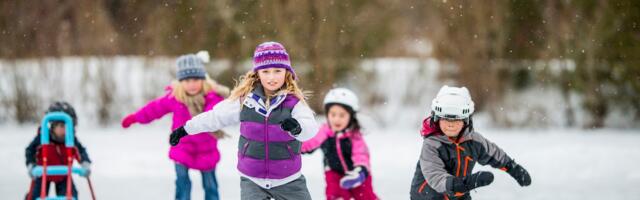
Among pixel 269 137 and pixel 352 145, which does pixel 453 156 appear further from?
pixel 352 145

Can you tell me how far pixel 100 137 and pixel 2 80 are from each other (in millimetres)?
2081

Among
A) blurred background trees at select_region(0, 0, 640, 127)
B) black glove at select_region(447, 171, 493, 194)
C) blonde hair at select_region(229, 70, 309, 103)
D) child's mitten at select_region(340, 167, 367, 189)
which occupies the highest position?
blurred background trees at select_region(0, 0, 640, 127)

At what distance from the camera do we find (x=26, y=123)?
Result: 35.3 feet

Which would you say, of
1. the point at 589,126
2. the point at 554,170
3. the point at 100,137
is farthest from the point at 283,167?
the point at 589,126

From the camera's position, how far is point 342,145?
5.55 m

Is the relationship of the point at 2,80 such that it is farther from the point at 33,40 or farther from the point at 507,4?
the point at 507,4

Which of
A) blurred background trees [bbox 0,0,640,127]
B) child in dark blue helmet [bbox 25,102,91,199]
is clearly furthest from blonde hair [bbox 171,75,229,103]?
blurred background trees [bbox 0,0,640,127]

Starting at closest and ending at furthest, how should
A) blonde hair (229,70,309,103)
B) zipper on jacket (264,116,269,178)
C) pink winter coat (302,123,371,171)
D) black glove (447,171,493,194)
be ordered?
black glove (447,171,493,194) < zipper on jacket (264,116,269,178) < blonde hair (229,70,309,103) < pink winter coat (302,123,371,171)

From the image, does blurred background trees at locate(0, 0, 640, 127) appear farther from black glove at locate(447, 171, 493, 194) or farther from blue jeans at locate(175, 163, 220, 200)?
black glove at locate(447, 171, 493, 194)

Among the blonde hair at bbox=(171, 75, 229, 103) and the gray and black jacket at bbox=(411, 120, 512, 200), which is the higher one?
the blonde hair at bbox=(171, 75, 229, 103)

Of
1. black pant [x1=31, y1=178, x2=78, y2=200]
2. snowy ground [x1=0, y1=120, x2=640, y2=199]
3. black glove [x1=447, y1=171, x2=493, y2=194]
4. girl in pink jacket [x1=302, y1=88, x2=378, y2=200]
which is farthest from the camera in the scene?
snowy ground [x1=0, y1=120, x2=640, y2=199]

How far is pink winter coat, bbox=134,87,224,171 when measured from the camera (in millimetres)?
5395

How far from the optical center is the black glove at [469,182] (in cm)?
366

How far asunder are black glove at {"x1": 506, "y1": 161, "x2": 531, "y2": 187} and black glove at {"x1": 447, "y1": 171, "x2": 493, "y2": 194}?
0.41 meters
